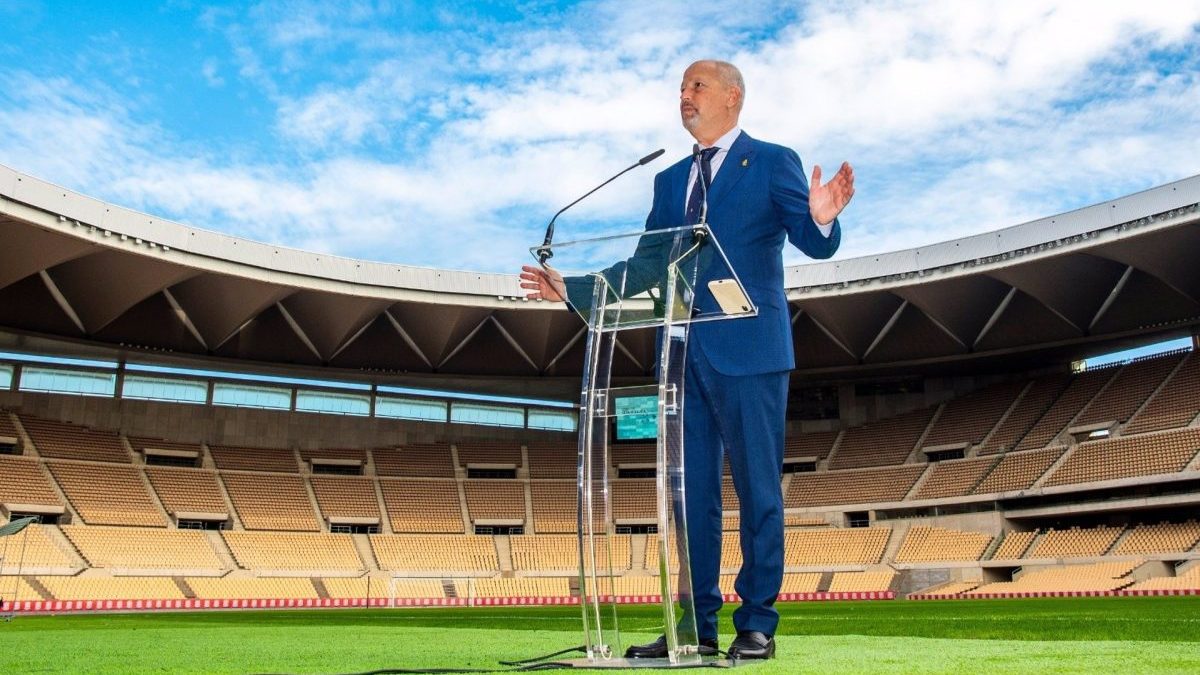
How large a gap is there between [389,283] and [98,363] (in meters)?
14.4

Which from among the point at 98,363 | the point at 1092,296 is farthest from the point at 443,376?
the point at 1092,296

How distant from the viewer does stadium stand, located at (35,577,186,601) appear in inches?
1095

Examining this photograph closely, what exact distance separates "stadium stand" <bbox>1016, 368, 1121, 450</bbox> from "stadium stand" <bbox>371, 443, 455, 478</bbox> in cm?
2457

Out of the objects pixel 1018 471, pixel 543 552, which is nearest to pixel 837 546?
pixel 1018 471

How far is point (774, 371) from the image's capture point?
4.26m

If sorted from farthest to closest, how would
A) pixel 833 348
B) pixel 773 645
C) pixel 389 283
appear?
pixel 833 348 < pixel 389 283 < pixel 773 645

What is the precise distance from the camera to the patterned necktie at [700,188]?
4.43m

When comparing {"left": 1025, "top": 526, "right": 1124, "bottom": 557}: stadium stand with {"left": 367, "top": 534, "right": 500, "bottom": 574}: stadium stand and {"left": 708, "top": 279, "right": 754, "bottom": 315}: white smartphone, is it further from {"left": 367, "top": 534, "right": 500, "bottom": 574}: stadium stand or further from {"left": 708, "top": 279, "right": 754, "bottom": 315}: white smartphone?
{"left": 708, "top": 279, "right": 754, "bottom": 315}: white smartphone

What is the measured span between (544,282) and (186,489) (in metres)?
36.1

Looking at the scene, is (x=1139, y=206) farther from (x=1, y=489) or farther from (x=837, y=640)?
(x=1, y=489)

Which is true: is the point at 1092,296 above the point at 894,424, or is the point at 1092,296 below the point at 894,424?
above

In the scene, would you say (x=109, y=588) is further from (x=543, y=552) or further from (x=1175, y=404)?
(x=1175, y=404)

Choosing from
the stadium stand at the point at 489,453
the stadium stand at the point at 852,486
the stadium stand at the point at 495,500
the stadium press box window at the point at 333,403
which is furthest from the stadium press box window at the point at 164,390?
the stadium stand at the point at 852,486

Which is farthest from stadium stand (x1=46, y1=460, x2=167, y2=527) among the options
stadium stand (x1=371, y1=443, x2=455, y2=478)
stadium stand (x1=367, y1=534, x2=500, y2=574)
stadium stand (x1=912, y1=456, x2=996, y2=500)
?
stadium stand (x1=912, y1=456, x2=996, y2=500)
